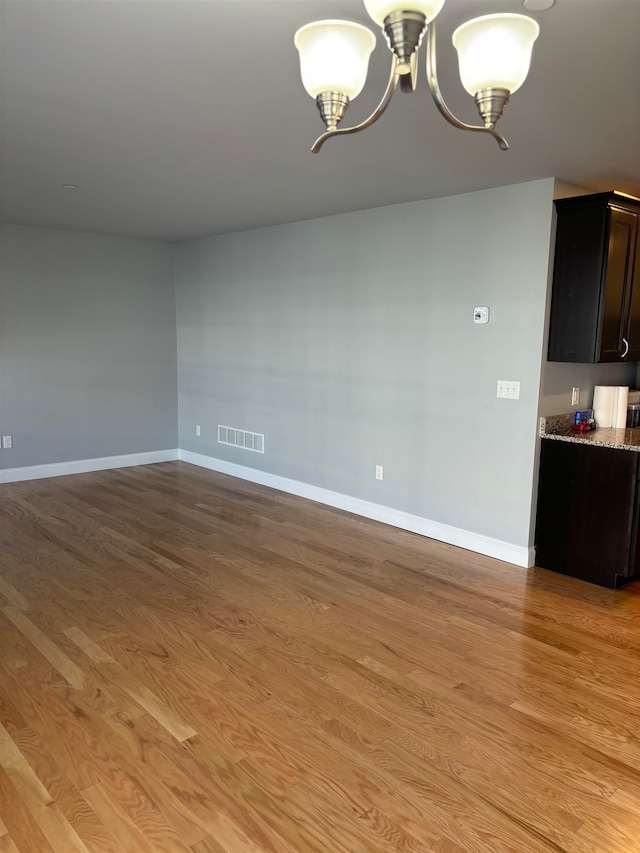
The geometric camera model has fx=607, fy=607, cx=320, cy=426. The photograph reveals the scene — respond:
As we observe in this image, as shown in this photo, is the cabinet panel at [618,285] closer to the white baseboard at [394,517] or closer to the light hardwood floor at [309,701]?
the white baseboard at [394,517]

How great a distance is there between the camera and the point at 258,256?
18.7ft

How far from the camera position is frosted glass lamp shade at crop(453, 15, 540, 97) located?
4.70ft

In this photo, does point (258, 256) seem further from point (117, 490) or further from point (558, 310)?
point (558, 310)

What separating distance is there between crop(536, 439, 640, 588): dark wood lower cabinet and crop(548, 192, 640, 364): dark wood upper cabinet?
24.1 inches

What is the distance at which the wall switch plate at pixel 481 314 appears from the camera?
3.98 m

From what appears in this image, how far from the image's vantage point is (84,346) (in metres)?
6.13

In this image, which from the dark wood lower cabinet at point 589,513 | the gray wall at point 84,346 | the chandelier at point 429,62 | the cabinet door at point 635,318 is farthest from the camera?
the gray wall at point 84,346

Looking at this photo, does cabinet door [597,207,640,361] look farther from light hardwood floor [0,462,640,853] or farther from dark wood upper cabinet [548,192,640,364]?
light hardwood floor [0,462,640,853]

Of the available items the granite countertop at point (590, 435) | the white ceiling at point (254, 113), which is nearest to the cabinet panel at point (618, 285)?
the white ceiling at point (254, 113)

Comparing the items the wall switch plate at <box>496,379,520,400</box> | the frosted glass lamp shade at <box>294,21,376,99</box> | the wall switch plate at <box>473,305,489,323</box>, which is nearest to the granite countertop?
the wall switch plate at <box>496,379,520,400</box>

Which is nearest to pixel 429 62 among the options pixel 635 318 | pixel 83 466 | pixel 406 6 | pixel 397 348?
pixel 406 6

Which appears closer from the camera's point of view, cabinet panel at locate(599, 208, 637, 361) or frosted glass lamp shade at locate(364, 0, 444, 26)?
frosted glass lamp shade at locate(364, 0, 444, 26)

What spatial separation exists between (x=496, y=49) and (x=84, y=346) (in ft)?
17.9

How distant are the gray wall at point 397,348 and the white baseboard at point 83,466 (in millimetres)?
958
